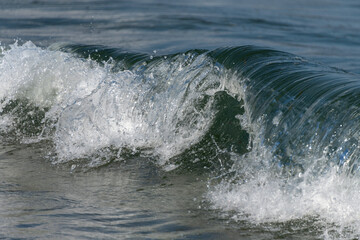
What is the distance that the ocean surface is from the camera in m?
4.19

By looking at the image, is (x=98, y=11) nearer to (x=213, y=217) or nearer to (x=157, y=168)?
(x=157, y=168)

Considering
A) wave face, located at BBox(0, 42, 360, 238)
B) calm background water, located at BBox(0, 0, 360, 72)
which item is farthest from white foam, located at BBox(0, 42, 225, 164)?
calm background water, located at BBox(0, 0, 360, 72)

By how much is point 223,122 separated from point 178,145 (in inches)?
22.8

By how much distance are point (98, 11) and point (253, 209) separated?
41.4ft

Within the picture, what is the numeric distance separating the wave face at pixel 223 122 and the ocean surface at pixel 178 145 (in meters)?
0.01

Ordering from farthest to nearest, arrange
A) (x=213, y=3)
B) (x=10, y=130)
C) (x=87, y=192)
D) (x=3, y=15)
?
(x=213, y=3)
(x=3, y=15)
(x=10, y=130)
(x=87, y=192)

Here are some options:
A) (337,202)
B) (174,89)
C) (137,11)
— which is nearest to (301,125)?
(337,202)

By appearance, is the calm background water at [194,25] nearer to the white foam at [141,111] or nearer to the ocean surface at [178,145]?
the ocean surface at [178,145]

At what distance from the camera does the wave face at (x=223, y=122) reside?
4426 mm

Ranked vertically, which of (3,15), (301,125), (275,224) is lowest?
(275,224)

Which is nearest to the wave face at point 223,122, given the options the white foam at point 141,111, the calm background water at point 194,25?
the white foam at point 141,111

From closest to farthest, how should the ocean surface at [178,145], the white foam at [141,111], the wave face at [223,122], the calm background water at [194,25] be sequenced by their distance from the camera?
1. the ocean surface at [178,145]
2. the wave face at [223,122]
3. the white foam at [141,111]
4. the calm background water at [194,25]

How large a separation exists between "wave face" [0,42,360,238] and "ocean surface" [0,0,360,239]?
1 cm

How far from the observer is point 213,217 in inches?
167
